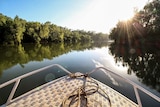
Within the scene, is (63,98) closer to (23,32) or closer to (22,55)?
(22,55)

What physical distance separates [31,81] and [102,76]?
3893 millimetres

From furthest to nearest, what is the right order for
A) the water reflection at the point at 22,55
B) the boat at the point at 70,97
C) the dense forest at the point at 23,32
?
the dense forest at the point at 23,32 < the water reflection at the point at 22,55 < the boat at the point at 70,97

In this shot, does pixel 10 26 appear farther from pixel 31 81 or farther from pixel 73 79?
pixel 73 79

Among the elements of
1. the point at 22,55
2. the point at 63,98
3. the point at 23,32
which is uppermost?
the point at 63,98

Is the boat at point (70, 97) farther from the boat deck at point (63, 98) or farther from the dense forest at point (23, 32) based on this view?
the dense forest at point (23, 32)

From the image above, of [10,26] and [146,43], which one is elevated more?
[10,26]

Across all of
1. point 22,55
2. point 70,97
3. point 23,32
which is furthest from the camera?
point 23,32

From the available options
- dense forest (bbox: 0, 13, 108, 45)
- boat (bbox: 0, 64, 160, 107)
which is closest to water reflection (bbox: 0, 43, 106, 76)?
boat (bbox: 0, 64, 160, 107)

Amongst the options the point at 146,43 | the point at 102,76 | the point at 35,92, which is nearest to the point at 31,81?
the point at 102,76

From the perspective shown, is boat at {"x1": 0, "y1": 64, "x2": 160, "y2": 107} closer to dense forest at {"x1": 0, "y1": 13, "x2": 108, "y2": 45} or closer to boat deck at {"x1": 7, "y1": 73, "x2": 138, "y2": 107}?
boat deck at {"x1": 7, "y1": 73, "x2": 138, "y2": 107}

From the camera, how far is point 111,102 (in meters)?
2.64

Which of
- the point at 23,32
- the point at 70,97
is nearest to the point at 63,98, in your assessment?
the point at 70,97

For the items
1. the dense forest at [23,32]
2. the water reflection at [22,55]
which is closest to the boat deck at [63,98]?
the water reflection at [22,55]

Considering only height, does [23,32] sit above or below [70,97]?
below
